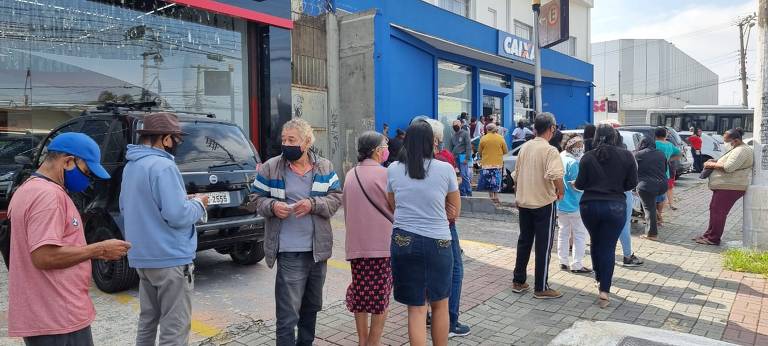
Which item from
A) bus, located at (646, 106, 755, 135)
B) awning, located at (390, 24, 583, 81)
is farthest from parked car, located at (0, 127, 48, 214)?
bus, located at (646, 106, 755, 135)

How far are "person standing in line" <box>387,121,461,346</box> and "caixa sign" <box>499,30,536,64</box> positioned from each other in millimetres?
14616

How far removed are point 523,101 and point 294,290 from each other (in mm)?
19851

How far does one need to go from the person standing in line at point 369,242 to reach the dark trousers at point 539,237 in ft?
6.56

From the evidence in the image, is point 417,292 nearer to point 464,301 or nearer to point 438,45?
point 464,301

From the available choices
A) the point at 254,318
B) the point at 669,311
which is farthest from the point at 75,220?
the point at 669,311

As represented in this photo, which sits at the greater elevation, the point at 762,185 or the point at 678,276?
the point at 762,185

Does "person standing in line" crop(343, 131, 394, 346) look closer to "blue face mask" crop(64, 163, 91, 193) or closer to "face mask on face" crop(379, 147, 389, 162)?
"face mask on face" crop(379, 147, 389, 162)

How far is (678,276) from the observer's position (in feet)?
20.6

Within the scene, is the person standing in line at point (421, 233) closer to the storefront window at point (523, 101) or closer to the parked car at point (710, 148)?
the storefront window at point (523, 101)

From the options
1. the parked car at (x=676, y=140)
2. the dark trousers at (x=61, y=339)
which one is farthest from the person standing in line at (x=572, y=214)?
the parked car at (x=676, y=140)

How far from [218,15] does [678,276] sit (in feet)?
29.7

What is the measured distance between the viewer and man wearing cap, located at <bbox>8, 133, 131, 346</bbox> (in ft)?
7.72

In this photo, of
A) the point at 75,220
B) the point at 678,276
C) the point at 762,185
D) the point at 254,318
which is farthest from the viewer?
the point at 762,185

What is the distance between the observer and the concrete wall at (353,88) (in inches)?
526
